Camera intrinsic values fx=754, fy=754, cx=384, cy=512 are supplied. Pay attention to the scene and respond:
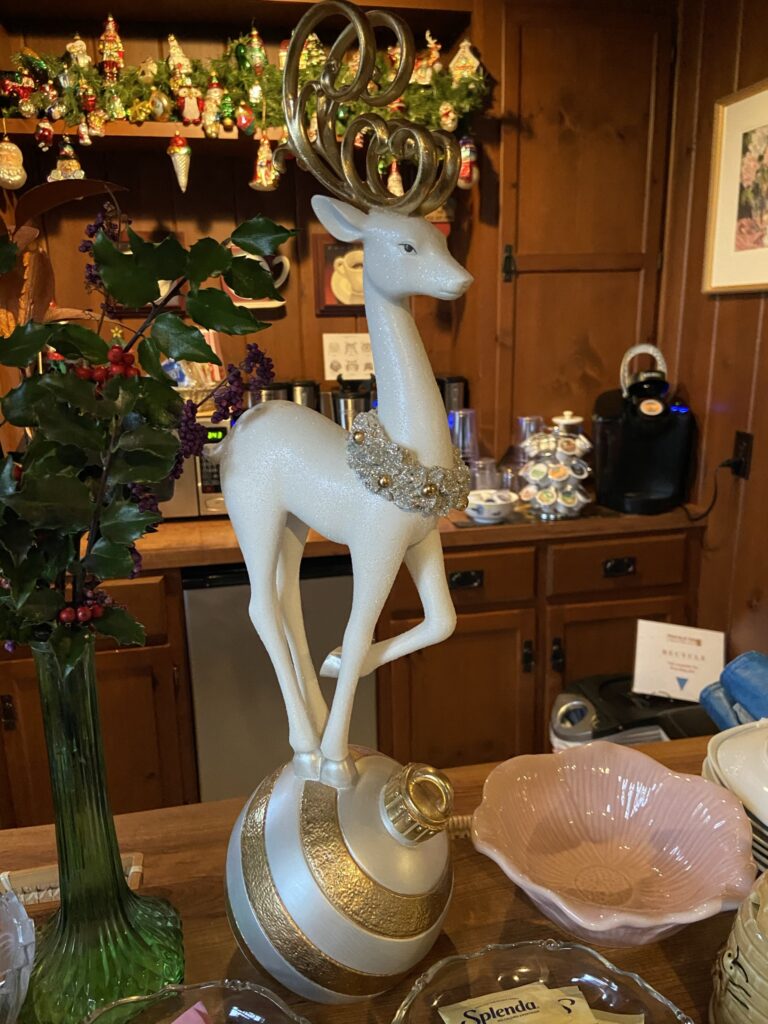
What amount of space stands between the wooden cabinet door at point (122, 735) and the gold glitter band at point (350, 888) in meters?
1.46

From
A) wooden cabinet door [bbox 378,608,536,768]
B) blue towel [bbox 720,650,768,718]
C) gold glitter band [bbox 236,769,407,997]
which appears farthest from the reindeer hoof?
wooden cabinet door [bbox 378,608,536,768]

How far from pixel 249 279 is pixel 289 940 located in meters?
0.53

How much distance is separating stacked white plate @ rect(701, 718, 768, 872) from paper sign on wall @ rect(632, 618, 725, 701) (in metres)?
0.99

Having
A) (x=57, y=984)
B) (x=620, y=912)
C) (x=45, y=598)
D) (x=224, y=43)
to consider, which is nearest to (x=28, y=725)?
(x=57, y=984)

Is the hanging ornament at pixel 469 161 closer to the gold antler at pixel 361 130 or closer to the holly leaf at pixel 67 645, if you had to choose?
the gold antler at pixel 361 130

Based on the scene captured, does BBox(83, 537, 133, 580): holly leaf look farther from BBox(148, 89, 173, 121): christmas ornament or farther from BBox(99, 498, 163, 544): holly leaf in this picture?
BBox(148, 89, 173, 121): christmas ornament

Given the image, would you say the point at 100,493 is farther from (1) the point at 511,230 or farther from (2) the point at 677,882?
(1) the point at 511,230

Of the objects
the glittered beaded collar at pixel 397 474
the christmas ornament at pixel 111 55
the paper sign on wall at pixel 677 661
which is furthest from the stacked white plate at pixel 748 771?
the christmas ornament at pixel 111 55

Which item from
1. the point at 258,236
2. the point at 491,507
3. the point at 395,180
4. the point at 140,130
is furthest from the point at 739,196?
the point at 258,236

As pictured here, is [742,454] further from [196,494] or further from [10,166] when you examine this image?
[10,166]

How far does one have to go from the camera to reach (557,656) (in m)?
2.24

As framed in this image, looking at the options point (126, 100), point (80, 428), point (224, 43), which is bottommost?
point (80, 428)

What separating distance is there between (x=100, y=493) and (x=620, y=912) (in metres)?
0.52

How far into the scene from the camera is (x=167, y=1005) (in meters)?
0.57
